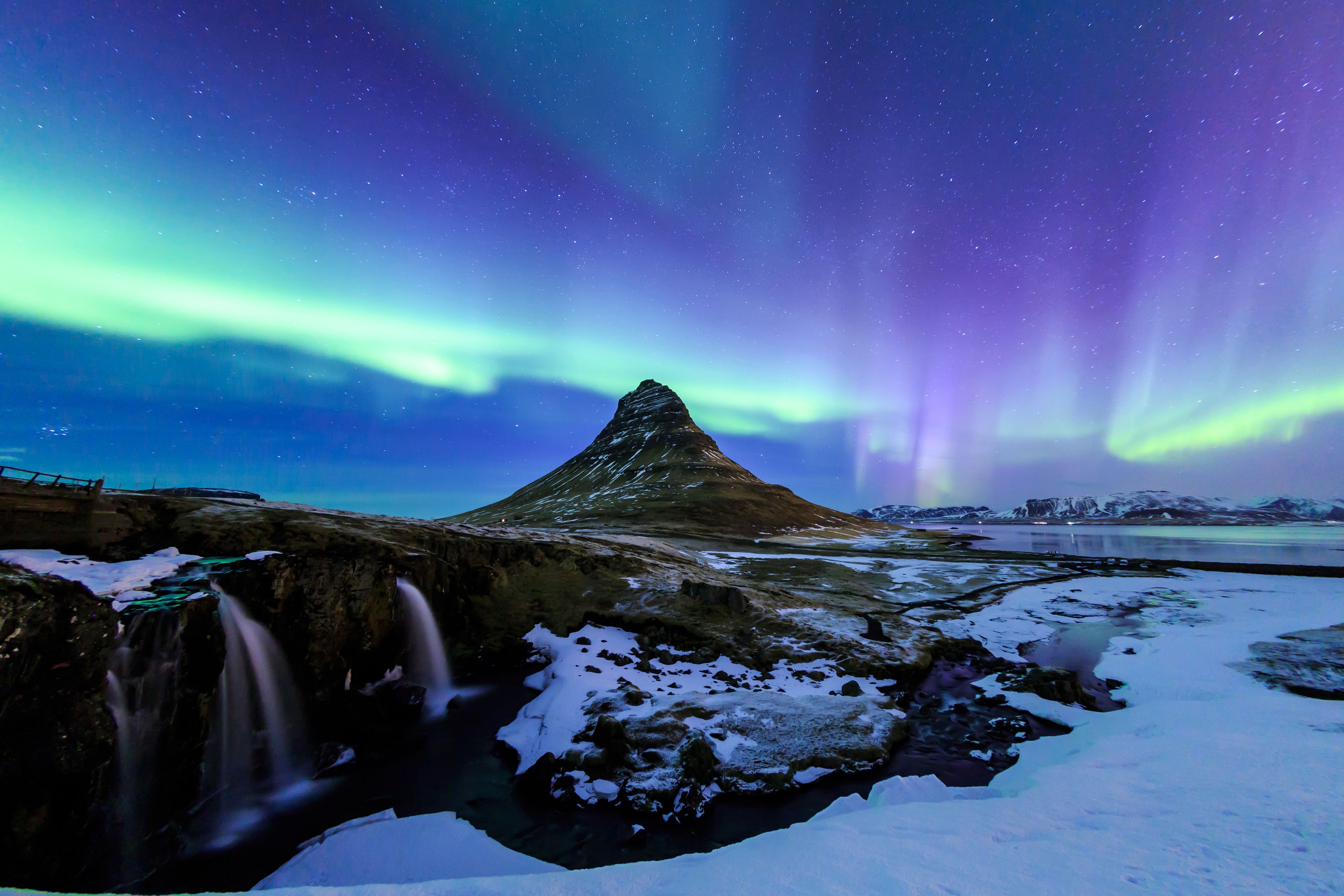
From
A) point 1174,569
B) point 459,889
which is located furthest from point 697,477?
point 459,889

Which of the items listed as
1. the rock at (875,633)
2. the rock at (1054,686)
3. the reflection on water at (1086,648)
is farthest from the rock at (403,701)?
the reflection on water at (1086,648)

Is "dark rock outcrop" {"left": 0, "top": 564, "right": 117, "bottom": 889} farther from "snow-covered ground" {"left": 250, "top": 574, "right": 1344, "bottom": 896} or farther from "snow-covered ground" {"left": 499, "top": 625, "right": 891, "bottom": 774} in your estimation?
"snow-covered ground" {"left": 499, "top": 625, "right": 891, "bottom": 774}

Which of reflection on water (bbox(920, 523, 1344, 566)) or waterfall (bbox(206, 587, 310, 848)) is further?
reflection on water (bbox(920, 523, 1344, 566))

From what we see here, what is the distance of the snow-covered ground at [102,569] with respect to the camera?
12617mm

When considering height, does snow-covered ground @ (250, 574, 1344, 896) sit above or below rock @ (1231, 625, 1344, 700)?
above

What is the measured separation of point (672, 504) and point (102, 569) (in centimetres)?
12039

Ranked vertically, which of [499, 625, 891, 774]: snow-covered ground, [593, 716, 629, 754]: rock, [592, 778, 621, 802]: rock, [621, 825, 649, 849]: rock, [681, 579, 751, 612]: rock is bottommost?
[621, 825, 649, 849]: rock

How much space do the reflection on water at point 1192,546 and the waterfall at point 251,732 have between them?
9519cm

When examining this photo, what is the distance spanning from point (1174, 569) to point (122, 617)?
87.2 meters

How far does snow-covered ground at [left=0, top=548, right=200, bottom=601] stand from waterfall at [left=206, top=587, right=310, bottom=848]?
1847 millimetres

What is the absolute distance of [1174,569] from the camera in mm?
56062

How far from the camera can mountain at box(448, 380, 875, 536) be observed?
117 meters

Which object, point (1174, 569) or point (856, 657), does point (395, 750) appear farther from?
point (1174, 569)

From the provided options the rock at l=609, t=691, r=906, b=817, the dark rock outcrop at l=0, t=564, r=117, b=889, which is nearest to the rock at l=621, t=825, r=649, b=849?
the rock at l=609, t=691, r=906, b=817
